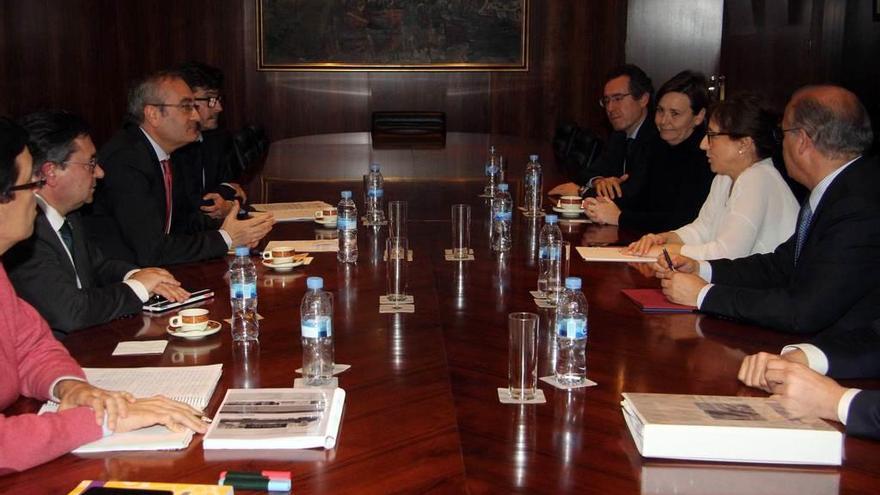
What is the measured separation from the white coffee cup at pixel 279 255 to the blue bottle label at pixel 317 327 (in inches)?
45.9

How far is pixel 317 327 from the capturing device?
2086 millimetres

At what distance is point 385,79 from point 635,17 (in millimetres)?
2563

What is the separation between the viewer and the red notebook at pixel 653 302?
2746 mm

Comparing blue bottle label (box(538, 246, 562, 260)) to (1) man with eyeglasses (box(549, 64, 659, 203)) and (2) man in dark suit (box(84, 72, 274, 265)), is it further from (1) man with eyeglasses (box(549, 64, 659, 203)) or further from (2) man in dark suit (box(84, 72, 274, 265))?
(1) man with eyeglasses (box(549, 64, 659, 203))

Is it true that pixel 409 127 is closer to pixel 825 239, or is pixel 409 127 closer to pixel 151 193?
pixel 151 193

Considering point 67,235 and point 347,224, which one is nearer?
point 67,235

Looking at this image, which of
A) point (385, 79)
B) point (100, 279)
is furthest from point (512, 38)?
point (100, 279)

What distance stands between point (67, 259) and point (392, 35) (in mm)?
7320

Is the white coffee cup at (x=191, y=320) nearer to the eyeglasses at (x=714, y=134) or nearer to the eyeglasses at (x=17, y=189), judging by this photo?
the eyeglasses at (x=17, y=189)

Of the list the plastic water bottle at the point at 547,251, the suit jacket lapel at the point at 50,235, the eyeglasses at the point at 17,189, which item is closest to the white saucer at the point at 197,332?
the suit jacket lapel at the point at 50,235

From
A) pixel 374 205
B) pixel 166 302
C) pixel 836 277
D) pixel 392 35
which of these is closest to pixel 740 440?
pixel 836 277

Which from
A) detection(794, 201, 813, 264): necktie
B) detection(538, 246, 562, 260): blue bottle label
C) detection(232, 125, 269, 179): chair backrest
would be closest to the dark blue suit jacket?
detection(794, 201, 813, 264): necktie

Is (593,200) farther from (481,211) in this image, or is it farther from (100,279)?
(100,279)

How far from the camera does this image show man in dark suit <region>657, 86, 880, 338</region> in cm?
250
